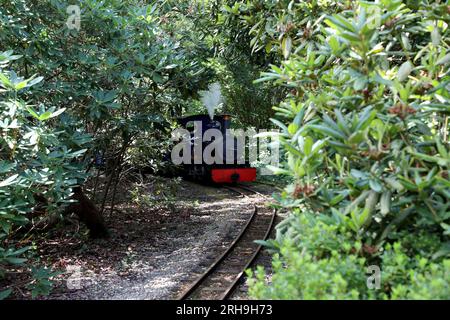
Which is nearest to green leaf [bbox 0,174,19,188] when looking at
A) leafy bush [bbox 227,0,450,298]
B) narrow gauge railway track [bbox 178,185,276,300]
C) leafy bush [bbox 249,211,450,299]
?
narrow gauge railway track [bbox 178,185,276,300]

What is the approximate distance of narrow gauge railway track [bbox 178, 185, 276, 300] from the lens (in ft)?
19.5

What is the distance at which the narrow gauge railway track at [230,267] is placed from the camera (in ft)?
19.5

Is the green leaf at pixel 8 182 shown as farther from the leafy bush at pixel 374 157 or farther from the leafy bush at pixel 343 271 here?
the leafy bush at pixel 343 271

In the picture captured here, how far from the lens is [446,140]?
3.29 metres

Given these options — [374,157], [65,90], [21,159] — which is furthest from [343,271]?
[65,90]

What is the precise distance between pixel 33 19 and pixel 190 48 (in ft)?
11.8

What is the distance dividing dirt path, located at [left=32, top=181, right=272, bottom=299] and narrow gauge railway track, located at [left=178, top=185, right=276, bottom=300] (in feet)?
0.65

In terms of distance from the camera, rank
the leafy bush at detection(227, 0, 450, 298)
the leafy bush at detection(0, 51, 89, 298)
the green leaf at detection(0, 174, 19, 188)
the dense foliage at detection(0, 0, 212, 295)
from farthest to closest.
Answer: the dense foliage at detection(0, 0, 212, 295), the leafy bush at detection(0, 51, 89, 298), the green leaf at detection(0, 174, 19, 188), the leafy bush at detection(227, 0, 450, 298)

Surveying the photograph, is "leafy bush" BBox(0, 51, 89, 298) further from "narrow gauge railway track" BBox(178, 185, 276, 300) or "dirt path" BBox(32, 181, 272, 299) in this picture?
"narrow gauge railway track" BBox(178, 185, 276, 300)

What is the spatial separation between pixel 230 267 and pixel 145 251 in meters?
1.83

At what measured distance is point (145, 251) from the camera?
27.0 feet

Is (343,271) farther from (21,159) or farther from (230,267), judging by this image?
(230,267)

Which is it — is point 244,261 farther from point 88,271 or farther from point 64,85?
point 64,85
